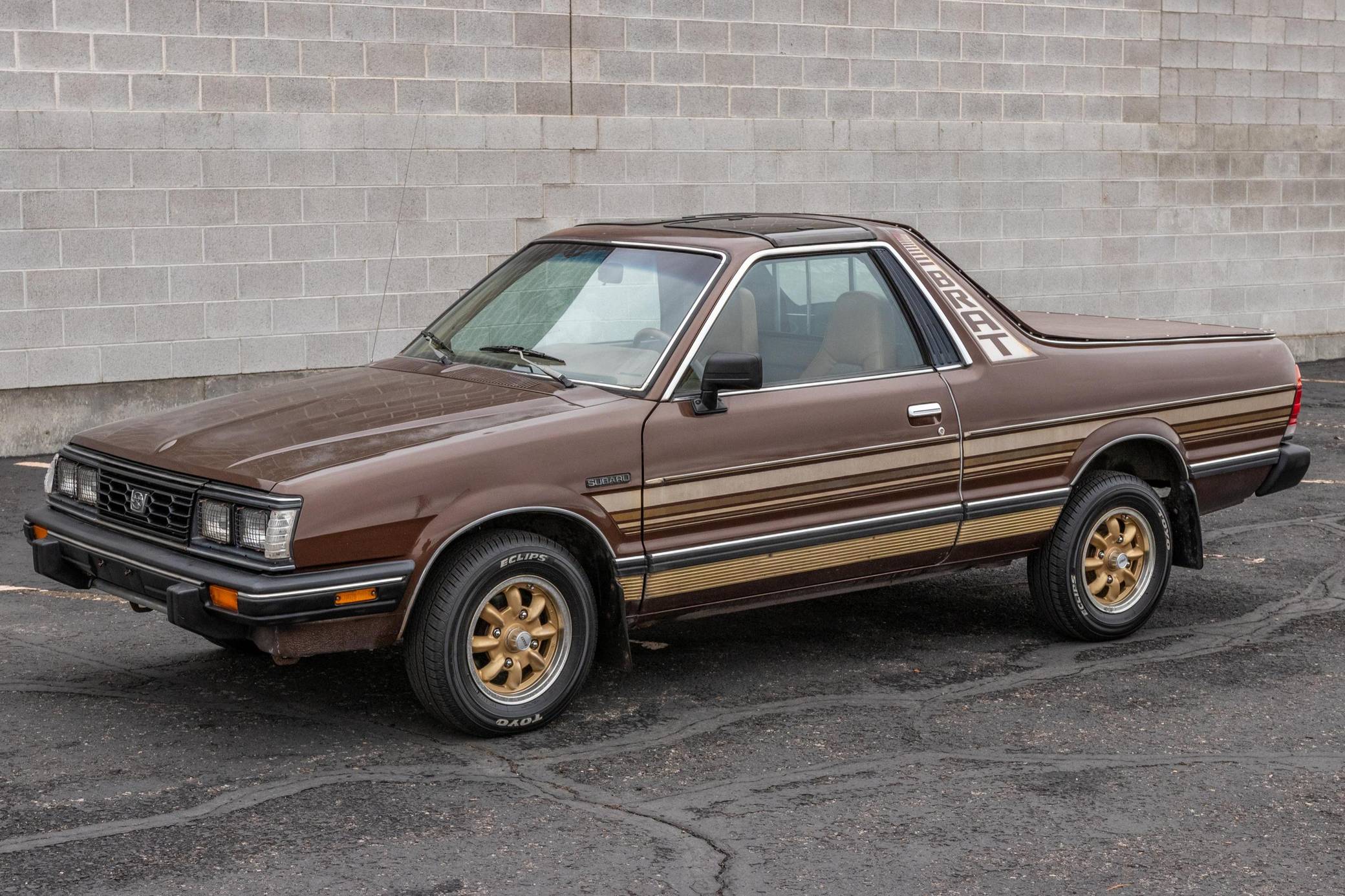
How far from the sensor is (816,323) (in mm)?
Answer: 6316

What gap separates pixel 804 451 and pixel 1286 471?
2667 millimetres

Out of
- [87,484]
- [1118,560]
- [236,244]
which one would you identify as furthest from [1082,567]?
[236,244]

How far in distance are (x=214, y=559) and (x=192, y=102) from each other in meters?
7.34

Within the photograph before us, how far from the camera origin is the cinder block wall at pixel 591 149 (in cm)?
1143

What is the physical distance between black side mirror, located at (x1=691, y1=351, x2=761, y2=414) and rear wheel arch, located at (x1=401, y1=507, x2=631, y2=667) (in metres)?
0.60

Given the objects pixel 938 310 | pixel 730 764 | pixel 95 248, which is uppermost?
pixel 95 248

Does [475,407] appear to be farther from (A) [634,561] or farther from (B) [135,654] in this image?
(B) [135,654]

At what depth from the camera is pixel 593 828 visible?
471 centimetres

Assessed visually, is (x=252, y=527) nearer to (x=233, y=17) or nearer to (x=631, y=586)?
(x=631, y=586)

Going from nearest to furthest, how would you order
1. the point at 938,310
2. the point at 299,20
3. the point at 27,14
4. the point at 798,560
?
1. the point at 798,560
2. the point at 938,310
3. the point at 27,14
4. the point at 299,20

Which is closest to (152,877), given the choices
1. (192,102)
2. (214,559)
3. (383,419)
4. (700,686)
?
(214,559)

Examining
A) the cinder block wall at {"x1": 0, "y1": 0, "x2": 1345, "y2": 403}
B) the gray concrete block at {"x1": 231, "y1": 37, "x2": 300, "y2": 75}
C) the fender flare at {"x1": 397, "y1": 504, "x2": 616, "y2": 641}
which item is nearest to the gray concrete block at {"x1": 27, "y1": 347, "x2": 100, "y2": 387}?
the cinder block wall at {"x1": 0, "y1": 0, "x2": 1345, "y2": 403}

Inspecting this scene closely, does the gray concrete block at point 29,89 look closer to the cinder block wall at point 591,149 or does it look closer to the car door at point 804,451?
the cinder block wall at point 591,149

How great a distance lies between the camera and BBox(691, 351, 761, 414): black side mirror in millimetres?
5715
